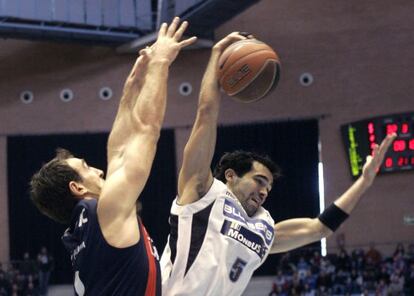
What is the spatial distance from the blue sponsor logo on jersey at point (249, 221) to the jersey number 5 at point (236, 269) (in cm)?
19

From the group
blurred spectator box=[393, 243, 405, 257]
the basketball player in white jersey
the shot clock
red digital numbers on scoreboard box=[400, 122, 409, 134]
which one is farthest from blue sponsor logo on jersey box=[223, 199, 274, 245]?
red digital numbers on scoreboard box=[400, 122, 409, 134]

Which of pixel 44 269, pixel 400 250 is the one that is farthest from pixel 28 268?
pixel 400 250

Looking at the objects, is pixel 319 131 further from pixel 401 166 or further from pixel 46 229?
pixel 46 229

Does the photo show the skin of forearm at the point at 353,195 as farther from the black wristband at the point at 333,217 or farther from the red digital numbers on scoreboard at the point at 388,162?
the red digital numbers on scoreboard at the point at 388,162

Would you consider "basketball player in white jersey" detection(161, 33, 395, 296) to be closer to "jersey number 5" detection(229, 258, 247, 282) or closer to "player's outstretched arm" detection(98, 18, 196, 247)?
"jersey number 5" detection(229, 258, 247, 282)

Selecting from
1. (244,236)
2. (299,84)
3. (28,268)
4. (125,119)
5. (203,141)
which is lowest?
(28,268)

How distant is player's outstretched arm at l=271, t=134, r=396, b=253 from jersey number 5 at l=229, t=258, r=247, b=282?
0.80m

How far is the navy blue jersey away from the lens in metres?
3.20

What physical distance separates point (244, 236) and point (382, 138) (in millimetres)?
14381

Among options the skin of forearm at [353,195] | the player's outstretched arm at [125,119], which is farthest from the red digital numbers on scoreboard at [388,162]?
the player's outstretched arm at [125,119]

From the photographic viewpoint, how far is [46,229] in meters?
19.8

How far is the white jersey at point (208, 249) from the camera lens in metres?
4.33

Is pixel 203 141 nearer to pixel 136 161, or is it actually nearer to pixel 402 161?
pixel 136 161

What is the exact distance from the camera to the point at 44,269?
1900 centimetres
